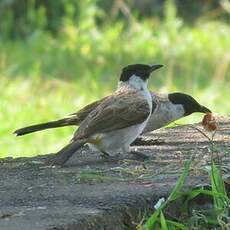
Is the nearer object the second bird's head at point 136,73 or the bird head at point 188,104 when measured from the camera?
the second bird's head at point 136,73

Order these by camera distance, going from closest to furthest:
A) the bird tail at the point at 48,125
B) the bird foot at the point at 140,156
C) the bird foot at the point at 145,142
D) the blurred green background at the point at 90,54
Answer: the bird foot at the point at 140,156 < the bird foot at the point at 145,142 < the bird tail at the point at 48,125 < the blurred green background at the point at 90,54

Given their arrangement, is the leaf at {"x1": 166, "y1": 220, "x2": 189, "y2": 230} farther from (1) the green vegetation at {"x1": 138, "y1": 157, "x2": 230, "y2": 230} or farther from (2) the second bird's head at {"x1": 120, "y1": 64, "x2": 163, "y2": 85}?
(2) the second bird's head at {"x1": 120, "y1": 64, "x2": 163, "y2": 85}

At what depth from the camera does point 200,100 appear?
11188 mm

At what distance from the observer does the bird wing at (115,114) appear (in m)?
5.78

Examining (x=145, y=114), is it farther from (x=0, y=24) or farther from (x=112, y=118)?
(x=0, y=24)

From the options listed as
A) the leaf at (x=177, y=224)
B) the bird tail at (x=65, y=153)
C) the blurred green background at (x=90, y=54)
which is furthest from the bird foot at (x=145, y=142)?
the blurred green background at (x=90, y=54)

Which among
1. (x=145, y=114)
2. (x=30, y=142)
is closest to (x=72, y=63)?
(x=30, y=142)

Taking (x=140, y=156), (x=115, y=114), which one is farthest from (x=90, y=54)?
(x=140, y=156)

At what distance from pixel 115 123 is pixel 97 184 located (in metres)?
1.23

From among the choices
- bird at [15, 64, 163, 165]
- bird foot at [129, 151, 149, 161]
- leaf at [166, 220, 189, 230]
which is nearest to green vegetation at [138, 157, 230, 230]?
leaf at [166, 220, 189, 230]

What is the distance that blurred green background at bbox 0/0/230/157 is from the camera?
10672 mm

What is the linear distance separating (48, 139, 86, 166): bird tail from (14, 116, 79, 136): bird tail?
708mm

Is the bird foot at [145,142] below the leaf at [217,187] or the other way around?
below

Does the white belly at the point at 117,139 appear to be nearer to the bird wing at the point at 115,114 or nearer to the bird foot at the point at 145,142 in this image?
the bird wing at the point at 115,114
